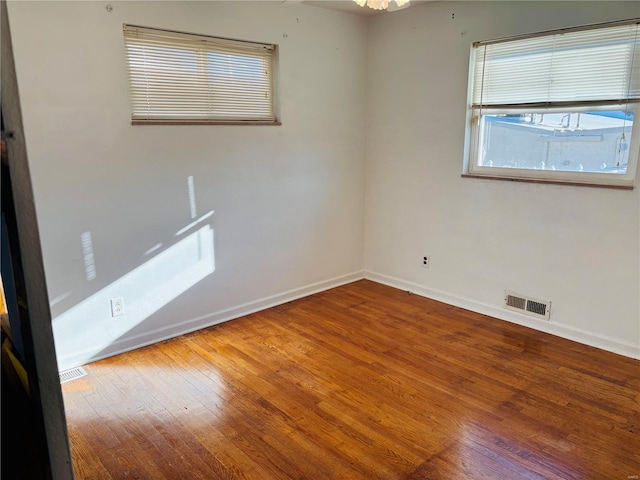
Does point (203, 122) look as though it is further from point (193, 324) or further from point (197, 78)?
point (193, 324)

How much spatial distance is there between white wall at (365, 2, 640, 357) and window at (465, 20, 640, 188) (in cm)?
10

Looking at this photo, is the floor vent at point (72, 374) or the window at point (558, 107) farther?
the window at point (558, 107)

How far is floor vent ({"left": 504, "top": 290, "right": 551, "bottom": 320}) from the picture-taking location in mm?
3335

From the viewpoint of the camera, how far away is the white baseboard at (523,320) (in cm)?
301

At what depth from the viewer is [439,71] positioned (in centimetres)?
367

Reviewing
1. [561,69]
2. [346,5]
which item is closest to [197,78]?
[346,5]

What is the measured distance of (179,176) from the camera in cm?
312

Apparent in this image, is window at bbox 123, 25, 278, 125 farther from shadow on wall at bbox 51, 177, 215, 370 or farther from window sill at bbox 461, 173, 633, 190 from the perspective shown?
window sill at bbox 461, 173, 633, 190

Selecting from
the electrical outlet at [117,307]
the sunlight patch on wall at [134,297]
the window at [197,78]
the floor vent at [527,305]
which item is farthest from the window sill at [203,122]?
the floor vent at [527,305]

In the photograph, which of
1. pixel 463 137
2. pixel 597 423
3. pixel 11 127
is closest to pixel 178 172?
pixel 463 137

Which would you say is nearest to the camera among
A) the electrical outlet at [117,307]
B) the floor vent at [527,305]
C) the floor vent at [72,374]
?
the floor vent at [72,374]

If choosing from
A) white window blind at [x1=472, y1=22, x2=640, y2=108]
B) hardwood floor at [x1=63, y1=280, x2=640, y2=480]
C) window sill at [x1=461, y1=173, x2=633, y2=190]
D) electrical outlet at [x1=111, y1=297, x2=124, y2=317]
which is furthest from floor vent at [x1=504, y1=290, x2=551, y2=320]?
electrical outlet at [x1=111, y1=297, x2=124, y2=317]

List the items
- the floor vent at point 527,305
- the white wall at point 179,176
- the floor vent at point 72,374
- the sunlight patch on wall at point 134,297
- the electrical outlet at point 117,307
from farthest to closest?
the floor vent at point 527,305 → the electrical outlet at point 117,307 → the sunlight patch on wall at point 134,297 → the floor vent at point 72,374 → the white wall at point 179,176

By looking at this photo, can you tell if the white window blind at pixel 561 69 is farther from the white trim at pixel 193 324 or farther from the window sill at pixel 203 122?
the white trim at pixel 193 324
